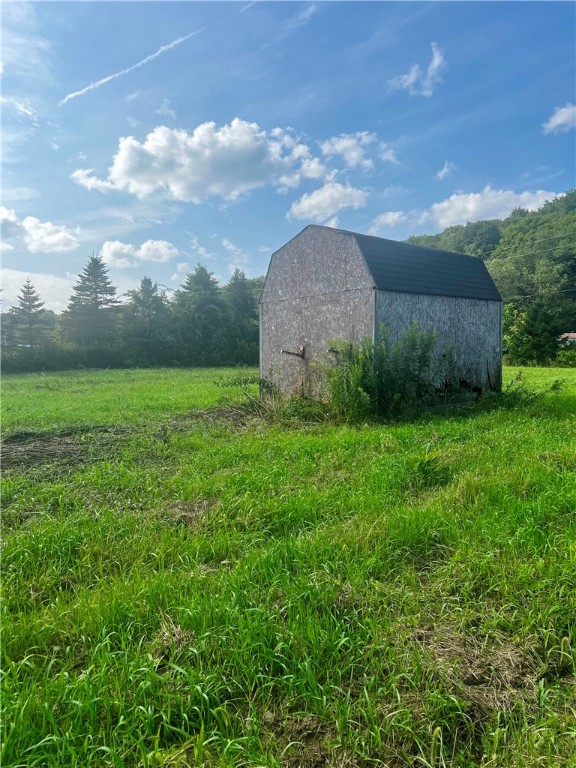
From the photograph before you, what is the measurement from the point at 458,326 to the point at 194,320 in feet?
102

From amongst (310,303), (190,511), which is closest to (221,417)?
(310,303)

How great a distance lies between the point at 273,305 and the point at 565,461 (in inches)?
347

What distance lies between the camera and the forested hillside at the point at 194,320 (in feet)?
102

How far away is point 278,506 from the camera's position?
418cm

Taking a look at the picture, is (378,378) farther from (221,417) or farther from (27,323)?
(27,323)

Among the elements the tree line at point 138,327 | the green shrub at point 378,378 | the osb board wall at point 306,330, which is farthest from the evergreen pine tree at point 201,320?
the green shrub at point 378,378

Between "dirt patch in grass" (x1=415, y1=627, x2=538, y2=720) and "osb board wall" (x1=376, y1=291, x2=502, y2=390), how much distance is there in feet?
25.9

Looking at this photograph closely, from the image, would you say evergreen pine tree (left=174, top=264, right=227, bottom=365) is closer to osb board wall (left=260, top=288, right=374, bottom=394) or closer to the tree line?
the tree line

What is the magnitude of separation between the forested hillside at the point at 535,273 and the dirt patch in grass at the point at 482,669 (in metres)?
31.5

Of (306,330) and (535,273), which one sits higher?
(535,273)

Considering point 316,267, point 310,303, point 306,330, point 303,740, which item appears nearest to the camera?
point 303,740

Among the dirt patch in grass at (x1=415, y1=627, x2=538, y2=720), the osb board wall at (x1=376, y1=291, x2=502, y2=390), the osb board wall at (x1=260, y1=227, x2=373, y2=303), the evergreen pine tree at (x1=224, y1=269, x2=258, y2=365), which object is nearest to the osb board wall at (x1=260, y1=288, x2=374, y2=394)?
the osb board wall at (x1=260, y1=227, x2=373, y2=303)

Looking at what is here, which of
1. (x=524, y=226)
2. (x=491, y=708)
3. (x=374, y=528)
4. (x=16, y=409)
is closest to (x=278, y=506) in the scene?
(x=374, y=528)

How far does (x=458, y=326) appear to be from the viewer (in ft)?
38.5
